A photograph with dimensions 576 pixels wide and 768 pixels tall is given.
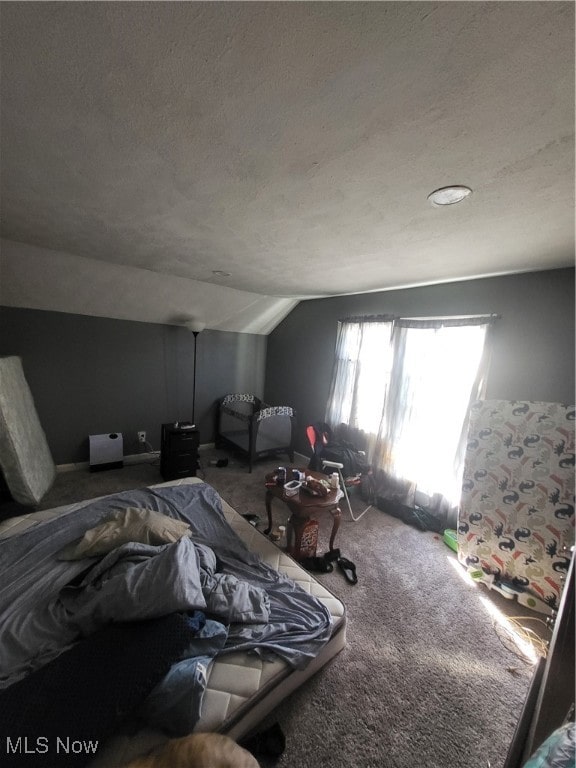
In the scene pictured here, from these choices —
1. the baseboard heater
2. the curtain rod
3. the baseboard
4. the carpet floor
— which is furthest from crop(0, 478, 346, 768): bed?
the curtain rod

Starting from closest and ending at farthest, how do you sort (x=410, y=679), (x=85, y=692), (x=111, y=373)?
(x=85, y=692) < (x=410, y=679) < (x=111, y=373)

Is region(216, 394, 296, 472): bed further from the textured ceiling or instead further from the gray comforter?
the textured ceiling

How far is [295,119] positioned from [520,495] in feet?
8.47

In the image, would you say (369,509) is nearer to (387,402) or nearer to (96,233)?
(387,402)

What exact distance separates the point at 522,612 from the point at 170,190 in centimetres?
328

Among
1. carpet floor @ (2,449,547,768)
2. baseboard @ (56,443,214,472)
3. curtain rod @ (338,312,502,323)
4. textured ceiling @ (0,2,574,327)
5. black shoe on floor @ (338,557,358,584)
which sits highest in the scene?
textured ceiling @ (0,2,574,327)

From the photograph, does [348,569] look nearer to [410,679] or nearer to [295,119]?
[410,679]

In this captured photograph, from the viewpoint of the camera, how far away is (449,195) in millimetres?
1233

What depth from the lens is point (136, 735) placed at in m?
0.93

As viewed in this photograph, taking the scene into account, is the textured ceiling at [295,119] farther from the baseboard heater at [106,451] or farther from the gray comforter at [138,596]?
the baseboard heater at [106,451]
